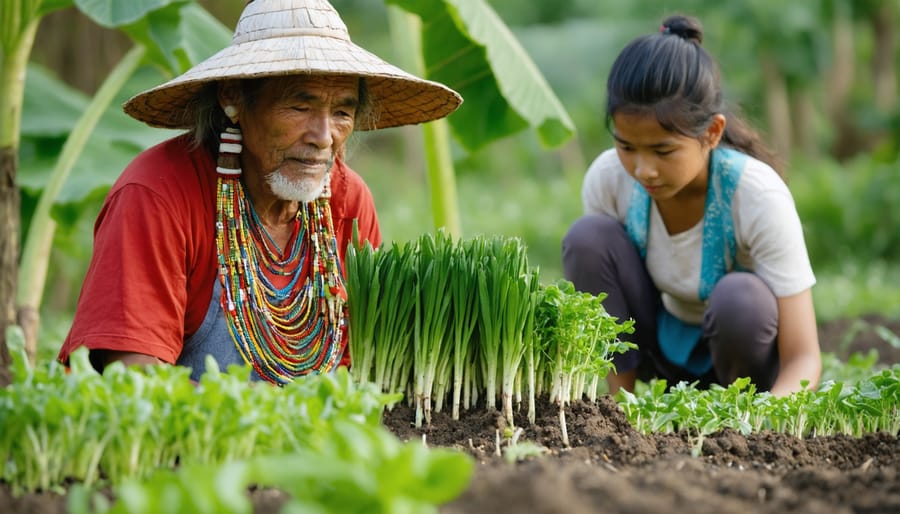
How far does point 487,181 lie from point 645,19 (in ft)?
15.8

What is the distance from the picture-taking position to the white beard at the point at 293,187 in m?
2.84

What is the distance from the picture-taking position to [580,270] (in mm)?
3680

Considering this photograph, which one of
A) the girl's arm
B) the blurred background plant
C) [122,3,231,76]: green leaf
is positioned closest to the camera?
the girl's arm

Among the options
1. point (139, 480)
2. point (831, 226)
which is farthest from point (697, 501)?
point (831, 226)

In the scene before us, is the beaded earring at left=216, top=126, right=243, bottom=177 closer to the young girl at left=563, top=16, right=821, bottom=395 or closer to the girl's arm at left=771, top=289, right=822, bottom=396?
the young girl at left=563, top=16, right=821, bottom=395

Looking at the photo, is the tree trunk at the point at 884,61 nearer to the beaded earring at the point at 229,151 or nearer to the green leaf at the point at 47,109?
the green leaf at the point at 47,109

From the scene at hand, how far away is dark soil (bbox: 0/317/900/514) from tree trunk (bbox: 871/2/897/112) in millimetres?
11675

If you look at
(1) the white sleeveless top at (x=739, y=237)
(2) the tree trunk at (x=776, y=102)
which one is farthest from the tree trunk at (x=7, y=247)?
(2) the tree trunk at (x=776, y=102)

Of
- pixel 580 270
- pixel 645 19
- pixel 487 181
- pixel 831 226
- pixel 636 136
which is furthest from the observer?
pixel 487 181

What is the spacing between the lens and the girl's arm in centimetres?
328

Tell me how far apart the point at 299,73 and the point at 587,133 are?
19.0 meters

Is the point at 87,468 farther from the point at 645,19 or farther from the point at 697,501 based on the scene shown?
the point at 645,19

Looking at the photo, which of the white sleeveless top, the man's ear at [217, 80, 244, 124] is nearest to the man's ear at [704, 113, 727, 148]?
the white sleeveless top

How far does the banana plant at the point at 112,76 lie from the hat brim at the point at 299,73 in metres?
0.73
